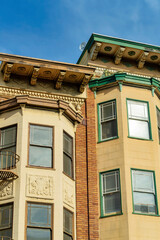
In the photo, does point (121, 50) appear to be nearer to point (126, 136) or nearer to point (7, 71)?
point (126, 136)

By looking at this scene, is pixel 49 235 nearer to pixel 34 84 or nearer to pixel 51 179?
pixel 51 179

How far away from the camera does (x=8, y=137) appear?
19.1 metres

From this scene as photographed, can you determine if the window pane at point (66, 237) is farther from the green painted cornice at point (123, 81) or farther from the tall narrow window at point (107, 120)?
the green painted cornice at point (123, 81)

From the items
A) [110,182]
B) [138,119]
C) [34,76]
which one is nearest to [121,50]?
[138,119]

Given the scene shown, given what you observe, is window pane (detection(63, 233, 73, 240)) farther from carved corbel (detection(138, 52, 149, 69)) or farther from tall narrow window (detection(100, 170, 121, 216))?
carved corbel (detection(138, 52, 149, 69))

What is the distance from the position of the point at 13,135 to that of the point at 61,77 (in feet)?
13.5

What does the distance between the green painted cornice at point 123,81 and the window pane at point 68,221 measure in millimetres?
6499

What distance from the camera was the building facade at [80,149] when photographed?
1767 cm

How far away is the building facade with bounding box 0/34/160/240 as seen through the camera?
58.0 ft

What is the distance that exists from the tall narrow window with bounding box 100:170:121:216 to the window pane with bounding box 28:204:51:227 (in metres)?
2.88

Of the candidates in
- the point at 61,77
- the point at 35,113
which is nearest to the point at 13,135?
the point at 35,113

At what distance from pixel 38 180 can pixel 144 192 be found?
15.2 feet

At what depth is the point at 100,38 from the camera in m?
22.8

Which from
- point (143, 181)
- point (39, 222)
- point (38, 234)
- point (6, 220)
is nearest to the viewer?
point (38, 234)
